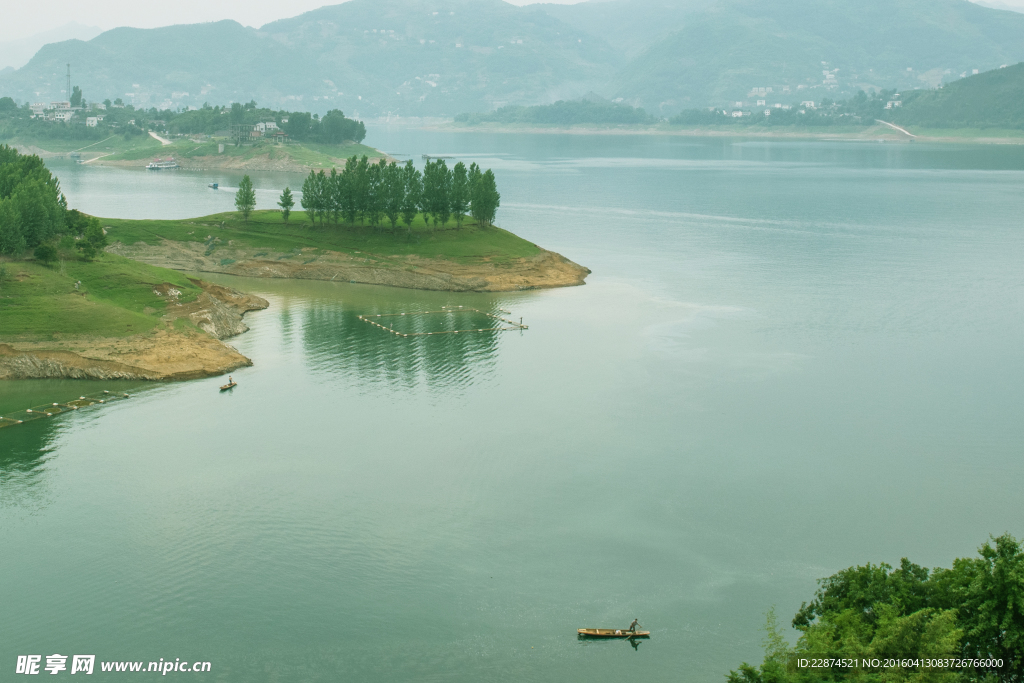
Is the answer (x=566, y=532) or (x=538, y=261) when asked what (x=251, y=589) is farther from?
(x=538, y=261)

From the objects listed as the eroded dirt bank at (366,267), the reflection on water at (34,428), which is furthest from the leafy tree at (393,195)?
the reflection on water at (34,428)

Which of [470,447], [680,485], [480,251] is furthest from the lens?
[480,251]

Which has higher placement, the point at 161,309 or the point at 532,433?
the point at 161,309

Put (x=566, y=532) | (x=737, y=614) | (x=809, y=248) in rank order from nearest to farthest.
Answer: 1. (x=737, y=614)
2. (x=566, y=532)
3. (x=809, y=248)

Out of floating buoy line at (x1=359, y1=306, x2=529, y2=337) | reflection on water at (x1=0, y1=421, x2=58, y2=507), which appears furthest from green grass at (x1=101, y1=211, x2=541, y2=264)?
reflection on water at (x1=0, y1=421, x2=58, y2=507)

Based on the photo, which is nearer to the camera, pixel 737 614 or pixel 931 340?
pixel 737 614

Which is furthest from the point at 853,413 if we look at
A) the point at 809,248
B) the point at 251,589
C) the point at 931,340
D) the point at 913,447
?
the point at 809,248

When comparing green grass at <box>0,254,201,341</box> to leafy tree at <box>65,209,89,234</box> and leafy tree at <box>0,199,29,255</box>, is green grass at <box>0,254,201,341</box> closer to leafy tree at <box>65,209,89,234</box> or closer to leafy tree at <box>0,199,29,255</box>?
leafy tree at <box>0,199,29,255</box>

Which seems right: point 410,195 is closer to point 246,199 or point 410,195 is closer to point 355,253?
point 355,253
